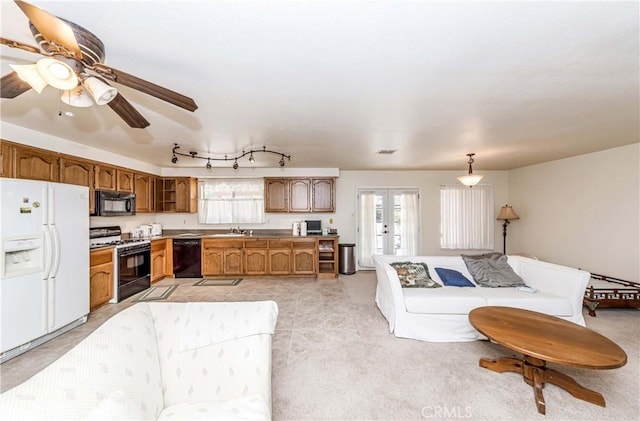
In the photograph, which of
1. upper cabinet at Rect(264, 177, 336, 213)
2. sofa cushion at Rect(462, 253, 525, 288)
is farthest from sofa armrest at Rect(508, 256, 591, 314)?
upper cabinet at Rect(264, 177, 336, 213)

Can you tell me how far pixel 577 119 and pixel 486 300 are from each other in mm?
2258

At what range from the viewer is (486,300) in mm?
2746

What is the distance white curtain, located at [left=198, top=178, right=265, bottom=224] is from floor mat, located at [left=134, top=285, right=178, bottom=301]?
69.0 inches

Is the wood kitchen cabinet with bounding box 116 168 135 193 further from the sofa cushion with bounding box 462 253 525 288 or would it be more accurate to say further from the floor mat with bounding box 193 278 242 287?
the sofa cushion with bounding box 462 253 525 288

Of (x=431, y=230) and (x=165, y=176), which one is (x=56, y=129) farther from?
(x=431, y=230)

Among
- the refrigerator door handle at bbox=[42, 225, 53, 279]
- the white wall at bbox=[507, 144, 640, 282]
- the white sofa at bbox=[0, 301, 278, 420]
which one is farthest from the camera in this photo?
the white wall at bbox=[507, 144, 640, 282]

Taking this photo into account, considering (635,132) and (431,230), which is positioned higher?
(635,132)

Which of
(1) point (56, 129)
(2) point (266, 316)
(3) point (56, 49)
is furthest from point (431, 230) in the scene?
(1) point (56, 129)

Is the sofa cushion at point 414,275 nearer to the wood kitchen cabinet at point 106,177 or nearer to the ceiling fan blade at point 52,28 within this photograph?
the ceiling fan blade at point 52,28

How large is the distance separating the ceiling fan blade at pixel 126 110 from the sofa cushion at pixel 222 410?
178 cm

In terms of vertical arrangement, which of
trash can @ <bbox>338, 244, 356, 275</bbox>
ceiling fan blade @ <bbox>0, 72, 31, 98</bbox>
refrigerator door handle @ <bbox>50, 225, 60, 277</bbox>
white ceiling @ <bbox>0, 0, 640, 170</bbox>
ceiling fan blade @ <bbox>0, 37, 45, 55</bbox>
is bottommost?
trash can @ <bbox>338, 244, 356, 275</bbox>

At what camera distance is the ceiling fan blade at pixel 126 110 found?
152 centimetres

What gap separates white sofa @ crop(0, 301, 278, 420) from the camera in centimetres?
93

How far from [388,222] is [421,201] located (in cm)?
97
